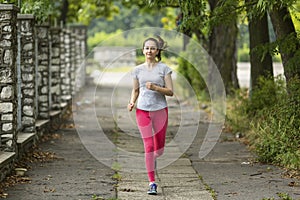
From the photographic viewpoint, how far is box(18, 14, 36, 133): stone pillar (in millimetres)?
12117

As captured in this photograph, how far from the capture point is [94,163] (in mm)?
11062

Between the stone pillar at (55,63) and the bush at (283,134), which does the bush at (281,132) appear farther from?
the stone pillar at (55,63)

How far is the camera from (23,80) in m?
12.3

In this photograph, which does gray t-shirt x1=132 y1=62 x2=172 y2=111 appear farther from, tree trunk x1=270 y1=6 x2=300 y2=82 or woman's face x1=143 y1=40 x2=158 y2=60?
tree trunk x1=270 y1=6 x2=300 y2=82

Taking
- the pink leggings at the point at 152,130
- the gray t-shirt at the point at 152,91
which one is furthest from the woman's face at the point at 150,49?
the pink leggings at the point at 152,130

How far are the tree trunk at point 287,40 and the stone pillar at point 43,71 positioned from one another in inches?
176

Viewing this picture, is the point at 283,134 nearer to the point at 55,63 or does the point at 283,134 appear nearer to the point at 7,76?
the point at 7,76

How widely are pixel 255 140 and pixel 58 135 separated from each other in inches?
159

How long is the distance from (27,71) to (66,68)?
28.2ft

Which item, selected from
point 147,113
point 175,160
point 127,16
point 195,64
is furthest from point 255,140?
point 127,16

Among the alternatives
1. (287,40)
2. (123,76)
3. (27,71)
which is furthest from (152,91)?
(123,76)

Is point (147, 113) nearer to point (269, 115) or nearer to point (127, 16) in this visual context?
point (269, 115)

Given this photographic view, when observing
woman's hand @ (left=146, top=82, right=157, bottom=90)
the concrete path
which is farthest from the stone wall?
woman's hand @ (left=146, top=82, right=157, bottom=90)

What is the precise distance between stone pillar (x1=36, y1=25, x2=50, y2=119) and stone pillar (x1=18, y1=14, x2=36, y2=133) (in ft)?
6.01
